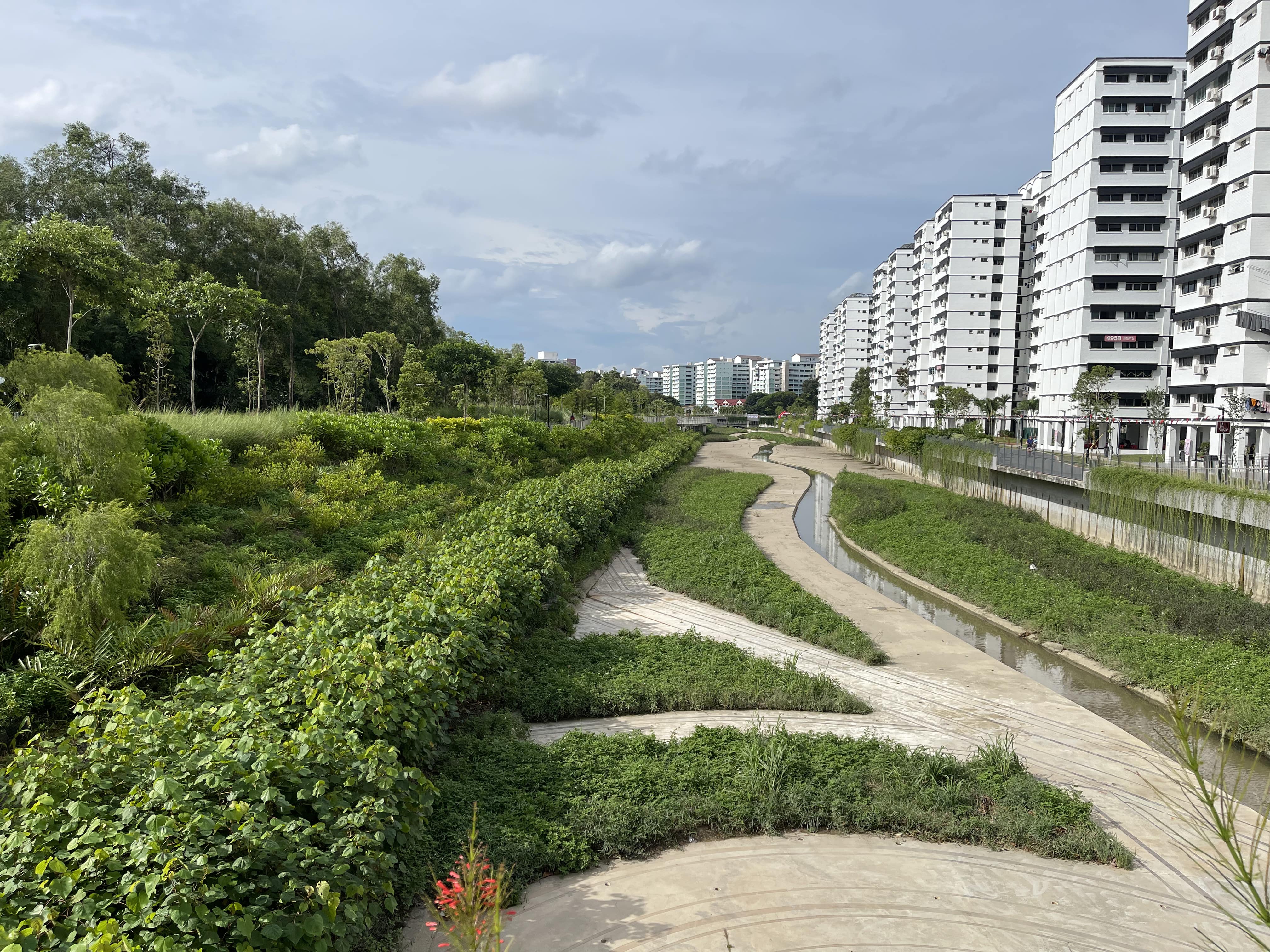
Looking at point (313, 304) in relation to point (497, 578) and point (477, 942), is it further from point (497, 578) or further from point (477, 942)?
point (477, 942)

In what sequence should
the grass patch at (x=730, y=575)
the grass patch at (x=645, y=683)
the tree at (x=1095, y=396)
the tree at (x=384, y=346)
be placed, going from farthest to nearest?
the tree at (x=1095, y=396)
the tree at (x=384, y=346)
the grass patch at (x=730, y=575)
the grass patch at (x=645, y=683)

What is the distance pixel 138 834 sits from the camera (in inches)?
142

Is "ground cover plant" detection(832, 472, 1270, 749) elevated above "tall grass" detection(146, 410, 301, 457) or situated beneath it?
situated beneath

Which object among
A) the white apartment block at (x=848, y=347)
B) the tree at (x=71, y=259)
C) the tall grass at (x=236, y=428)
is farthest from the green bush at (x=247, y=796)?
the white apartment block at (x=848, y=347)

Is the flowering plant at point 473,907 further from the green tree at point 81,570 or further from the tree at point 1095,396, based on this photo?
the tree at point 1095,396

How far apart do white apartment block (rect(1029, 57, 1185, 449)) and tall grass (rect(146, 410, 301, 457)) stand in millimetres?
39393

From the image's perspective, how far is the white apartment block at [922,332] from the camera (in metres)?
76.1

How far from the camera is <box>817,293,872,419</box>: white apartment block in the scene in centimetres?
12050

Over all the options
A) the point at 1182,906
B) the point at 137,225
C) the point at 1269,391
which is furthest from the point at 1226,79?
the point at 137,225

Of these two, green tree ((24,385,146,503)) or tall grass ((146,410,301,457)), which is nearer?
green tree ((24,385,146,503))

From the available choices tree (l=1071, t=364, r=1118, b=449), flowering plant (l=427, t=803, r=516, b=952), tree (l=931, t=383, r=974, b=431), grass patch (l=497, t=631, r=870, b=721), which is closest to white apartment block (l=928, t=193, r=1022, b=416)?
tree (l=931, t=383, r=974, b=431)

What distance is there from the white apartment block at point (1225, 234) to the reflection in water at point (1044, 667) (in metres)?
16.9

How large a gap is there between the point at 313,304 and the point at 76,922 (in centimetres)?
4529

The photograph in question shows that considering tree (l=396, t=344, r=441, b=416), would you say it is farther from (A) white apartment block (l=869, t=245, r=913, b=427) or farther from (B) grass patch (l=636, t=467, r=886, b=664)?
(A) white apartment block (l=869, t=245, r=913, b=427)
